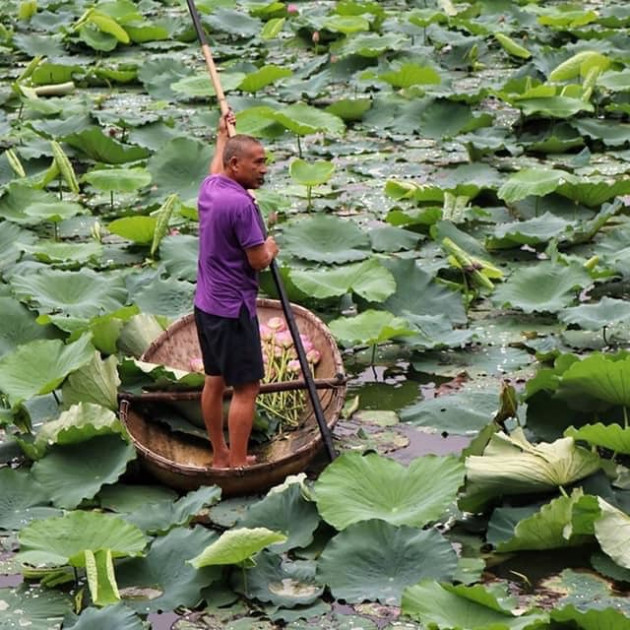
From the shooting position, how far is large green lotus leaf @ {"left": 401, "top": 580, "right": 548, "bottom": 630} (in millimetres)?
3469

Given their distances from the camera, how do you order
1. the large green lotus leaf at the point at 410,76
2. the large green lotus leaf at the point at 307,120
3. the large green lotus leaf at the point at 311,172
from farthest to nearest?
the large green lotus leaf at the point at 410,76 < the large green lotus leaf at the point at 307,120 < the large green lotus leaf at the point at 311,172

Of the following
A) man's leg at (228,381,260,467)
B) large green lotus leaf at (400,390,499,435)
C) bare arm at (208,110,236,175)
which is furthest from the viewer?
large green lotus leaf at (400,390,499,435)

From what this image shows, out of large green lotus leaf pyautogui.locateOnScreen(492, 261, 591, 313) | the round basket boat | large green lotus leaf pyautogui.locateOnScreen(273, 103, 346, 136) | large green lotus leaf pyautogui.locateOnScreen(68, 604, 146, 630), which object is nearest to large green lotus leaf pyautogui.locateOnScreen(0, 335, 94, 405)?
the round basket boat

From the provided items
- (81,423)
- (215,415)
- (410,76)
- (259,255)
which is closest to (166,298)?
(81,423)

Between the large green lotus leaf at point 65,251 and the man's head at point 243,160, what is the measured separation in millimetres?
1840

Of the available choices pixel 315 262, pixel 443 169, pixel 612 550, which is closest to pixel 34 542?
pixel 612 550

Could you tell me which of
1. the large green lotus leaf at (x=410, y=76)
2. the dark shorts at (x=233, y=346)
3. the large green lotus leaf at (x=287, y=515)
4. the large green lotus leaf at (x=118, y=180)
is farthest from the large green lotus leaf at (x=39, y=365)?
the large green lotus leaf at (x=410, y=76)

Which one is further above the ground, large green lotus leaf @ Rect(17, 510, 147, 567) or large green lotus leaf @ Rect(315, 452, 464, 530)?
large green lotus leaf @ Rect(17, 510, 147, 567)

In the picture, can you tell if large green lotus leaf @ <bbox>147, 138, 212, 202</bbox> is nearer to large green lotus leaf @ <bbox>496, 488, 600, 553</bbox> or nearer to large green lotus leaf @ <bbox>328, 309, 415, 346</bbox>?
large green lotus leaf @ <bbox>328, 309, 415, 346</bbox>

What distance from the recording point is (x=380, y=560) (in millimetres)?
3785

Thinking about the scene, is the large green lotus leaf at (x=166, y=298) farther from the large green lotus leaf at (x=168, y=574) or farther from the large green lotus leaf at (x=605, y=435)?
the large green lotus leaf at (x=605, y=435)

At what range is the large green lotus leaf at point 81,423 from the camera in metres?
4.38

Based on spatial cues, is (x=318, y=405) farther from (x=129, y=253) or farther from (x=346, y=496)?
(x=129, y=253)

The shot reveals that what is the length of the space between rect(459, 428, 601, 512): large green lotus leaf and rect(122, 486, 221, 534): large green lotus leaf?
679 mm
